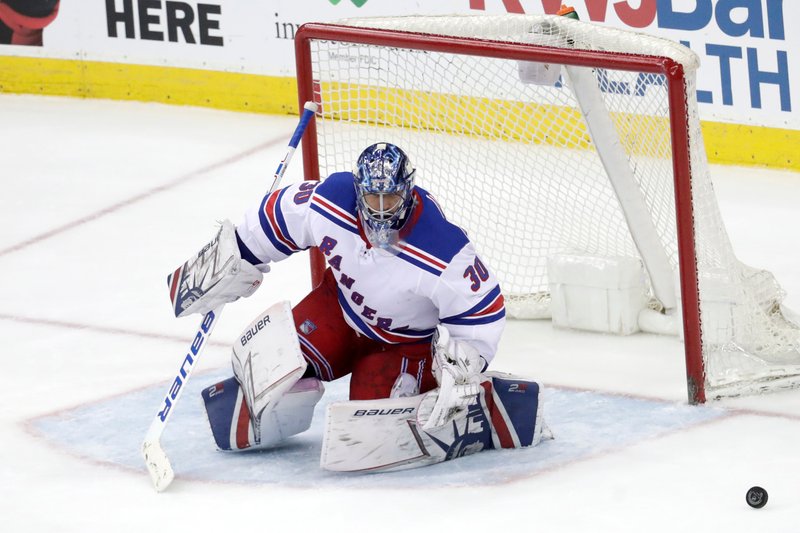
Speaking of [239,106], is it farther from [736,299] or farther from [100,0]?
[736,299]

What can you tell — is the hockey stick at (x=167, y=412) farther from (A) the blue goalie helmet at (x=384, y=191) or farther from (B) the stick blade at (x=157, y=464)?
(A) the blue goalie helmet at (x=384, y=191)

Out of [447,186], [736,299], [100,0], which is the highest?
[100,0]

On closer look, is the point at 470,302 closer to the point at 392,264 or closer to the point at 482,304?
the point at 482,304

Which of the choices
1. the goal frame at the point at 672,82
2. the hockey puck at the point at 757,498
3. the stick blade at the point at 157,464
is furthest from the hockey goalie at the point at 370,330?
the hockey puck at the point at 757,498

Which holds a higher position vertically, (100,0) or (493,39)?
(100,0)

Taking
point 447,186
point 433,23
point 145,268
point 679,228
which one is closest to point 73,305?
point 145,268

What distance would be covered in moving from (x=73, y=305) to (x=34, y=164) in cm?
204

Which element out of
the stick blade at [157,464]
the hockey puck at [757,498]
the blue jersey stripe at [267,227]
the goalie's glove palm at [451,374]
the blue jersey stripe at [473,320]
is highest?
the blue jersey stripe at [267,227]

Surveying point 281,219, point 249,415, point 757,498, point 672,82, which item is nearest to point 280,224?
point 281,219

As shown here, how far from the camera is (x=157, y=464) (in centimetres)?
416

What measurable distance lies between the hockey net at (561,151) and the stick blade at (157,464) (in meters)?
1.28

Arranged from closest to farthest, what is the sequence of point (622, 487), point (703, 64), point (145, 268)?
1. point (622, 487)
2. point (145, 268)
3. point (703, 64)

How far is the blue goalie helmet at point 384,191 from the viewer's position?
390 centimetres

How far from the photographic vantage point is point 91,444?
14.6 ft
